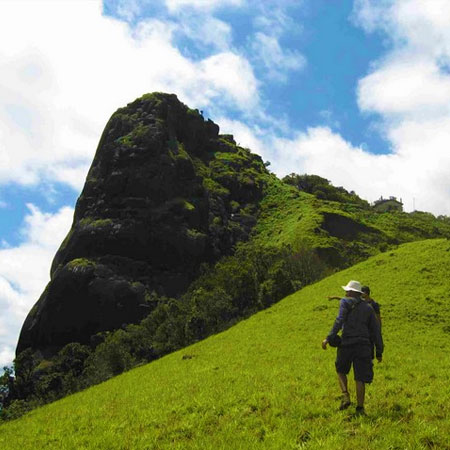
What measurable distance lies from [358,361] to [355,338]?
0.54 meters

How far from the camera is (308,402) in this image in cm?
1238

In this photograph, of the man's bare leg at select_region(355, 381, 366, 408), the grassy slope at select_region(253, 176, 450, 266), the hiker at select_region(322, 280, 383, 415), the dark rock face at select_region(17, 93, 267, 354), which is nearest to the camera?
the man's bare leg at select_region(355, 381, 366, 408)

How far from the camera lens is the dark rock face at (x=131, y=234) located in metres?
100

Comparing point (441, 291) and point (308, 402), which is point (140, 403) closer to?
point (308, 402)

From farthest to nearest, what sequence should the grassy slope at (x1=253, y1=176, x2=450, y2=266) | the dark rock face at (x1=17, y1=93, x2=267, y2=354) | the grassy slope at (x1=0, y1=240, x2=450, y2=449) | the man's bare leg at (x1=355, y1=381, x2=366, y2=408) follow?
1. the grassy slope at (x1=253, y1=176, x2=450, y2=266)
2. the dark rock face at (x1=17, y1=93, x2=267, y2=354)
3. the man's bare leg at (x1=355, y1=381, x2=366, y2=408)
4. the grassy slope at (x1=0, y1=240, x2=450, y2=449)

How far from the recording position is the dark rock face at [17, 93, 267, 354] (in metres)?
100

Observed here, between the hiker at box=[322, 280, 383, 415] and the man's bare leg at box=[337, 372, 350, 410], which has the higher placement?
the hiker at box=[322, 280, 383, 415]

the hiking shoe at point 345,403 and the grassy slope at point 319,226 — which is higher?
the grassy slope at point 319,226

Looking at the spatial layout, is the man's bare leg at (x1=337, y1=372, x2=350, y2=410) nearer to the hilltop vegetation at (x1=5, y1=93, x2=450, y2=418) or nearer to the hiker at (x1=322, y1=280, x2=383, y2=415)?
the hiker at (x1=322, y1=280, x2=383, y2=415)

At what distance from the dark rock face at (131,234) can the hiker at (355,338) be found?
8956 cm

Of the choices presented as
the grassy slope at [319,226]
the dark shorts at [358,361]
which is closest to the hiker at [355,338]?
the dark shorts at [358,361]

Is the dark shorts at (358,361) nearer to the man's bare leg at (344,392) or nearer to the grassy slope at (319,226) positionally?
the man's bare leg at (344,392)

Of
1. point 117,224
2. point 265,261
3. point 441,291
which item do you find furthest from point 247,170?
point 441,291

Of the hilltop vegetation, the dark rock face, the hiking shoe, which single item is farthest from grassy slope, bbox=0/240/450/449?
the dark rock face
